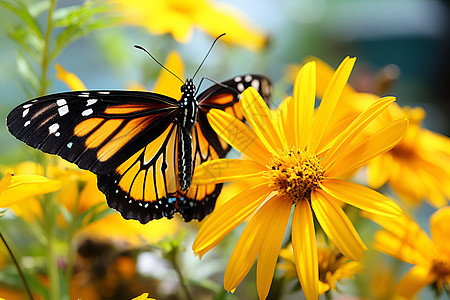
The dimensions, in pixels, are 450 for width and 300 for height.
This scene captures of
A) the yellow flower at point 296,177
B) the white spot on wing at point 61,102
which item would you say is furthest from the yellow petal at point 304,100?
the white spot on wing at point 61,102

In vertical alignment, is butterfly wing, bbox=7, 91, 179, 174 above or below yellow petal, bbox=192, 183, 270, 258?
above

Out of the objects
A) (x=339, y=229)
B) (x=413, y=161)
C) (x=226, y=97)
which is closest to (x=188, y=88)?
(x=226, y=97)

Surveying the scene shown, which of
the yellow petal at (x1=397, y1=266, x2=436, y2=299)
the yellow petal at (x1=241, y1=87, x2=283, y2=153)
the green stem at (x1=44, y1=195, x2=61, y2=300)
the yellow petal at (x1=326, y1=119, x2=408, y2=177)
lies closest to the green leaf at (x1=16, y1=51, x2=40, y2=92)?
the green stem at (x1=44, y1=195, x2=61, y2=300)

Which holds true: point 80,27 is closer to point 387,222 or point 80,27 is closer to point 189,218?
point 189,218

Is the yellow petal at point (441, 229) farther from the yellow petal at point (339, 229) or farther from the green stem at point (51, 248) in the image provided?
the green stem at point (51, 248)

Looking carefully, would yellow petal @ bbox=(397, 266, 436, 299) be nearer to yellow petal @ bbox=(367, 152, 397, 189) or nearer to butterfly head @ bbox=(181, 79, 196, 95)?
yellow petal @ bbox=(367, 152, 397, 189)
